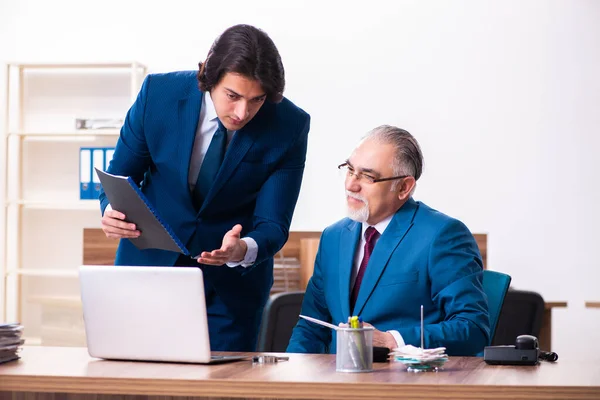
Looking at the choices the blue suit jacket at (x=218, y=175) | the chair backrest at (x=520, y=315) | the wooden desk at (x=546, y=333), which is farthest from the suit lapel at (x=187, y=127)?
the wooden desk at (x=546, y=333)

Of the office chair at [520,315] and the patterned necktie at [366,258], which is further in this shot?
the office chair at [520,315]

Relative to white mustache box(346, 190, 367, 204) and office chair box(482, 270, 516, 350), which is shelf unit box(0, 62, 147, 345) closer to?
white mustache box(346, 190, 367, 204)

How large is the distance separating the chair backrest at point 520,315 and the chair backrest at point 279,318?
29.1 inches

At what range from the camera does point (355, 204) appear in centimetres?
232

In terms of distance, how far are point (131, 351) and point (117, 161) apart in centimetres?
68

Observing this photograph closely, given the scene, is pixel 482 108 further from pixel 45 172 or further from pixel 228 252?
pixel 228 252

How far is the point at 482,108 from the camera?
18.7 feet

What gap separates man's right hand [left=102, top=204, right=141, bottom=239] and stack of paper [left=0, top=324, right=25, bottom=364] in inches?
12.5

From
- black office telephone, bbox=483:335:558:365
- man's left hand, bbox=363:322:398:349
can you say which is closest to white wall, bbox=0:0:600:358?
man's left hand, bbox=363:322:398:349

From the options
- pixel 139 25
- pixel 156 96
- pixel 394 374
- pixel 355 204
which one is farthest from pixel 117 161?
pixel 139 25

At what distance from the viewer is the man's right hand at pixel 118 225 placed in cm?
200

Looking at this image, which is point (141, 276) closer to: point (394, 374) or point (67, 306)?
point (394, 374)

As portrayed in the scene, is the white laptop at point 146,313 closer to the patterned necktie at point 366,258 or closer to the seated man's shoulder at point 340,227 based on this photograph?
the patterned necktie at point 366,258

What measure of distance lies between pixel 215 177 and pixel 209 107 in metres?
0.18
